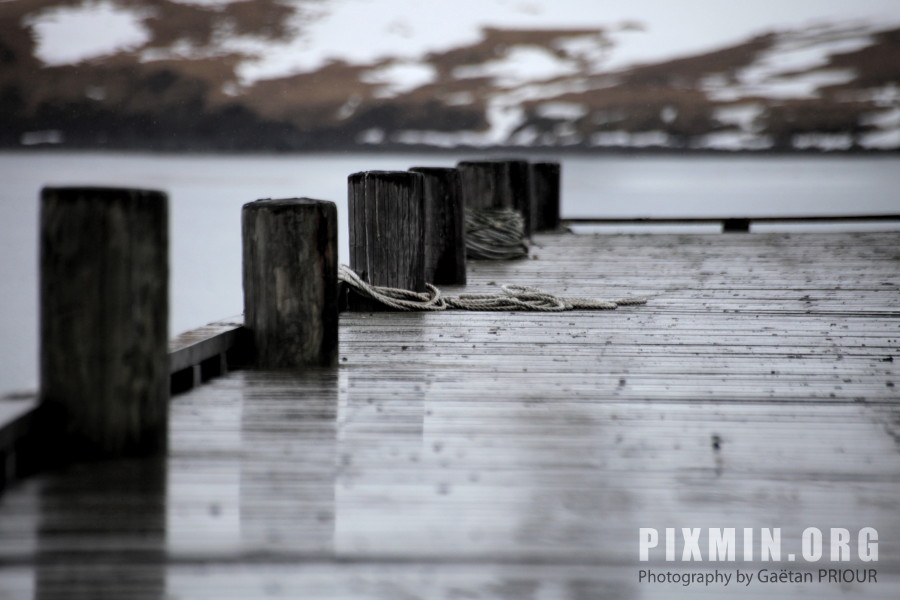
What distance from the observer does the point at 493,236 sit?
21.0 feet

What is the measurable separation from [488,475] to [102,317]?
34.5 inches

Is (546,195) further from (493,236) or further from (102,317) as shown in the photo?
(102,317)

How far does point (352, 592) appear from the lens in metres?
1.54

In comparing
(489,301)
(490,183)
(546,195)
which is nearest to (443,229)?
(489,301)

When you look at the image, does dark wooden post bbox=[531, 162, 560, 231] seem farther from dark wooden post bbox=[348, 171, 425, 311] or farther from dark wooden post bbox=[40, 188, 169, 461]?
dark wooden post bbox=[40, 188, 169, 461]

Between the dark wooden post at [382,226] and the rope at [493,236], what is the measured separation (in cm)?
203

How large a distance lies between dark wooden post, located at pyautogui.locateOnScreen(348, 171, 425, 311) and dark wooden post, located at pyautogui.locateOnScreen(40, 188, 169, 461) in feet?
6.95

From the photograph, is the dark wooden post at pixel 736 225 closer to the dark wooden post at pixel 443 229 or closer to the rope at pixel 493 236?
the rope at pixel 493 236

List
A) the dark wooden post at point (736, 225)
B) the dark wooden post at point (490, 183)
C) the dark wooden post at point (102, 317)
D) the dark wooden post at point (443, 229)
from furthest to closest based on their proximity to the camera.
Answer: the dark wooden post at point (736, 225)
the dark wooden post at point (490, 183)
the dark wooden post at point (443, 229)
the dark wooden post at point (102, 317)

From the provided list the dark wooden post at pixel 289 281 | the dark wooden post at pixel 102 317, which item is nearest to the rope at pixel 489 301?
the dark wooden post at pixel 289 281

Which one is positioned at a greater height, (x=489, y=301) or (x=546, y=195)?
(x=546, y=195)

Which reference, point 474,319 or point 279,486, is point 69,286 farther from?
point 474,319

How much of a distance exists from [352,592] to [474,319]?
8.56ft

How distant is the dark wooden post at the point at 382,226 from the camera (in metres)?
4.22
